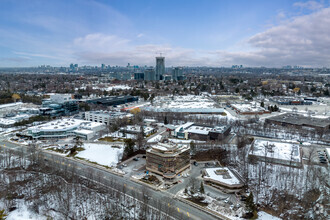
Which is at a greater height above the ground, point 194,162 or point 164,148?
point 164,148

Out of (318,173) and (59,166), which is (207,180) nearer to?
(318,173)

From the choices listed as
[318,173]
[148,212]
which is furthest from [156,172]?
[318,173]

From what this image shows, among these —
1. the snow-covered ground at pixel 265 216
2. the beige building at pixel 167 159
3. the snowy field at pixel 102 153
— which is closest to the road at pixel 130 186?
the snowy field at pixel 102 153

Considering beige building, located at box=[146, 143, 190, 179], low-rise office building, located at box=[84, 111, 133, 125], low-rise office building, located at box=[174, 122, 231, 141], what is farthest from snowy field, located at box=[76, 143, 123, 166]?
low-rise office building, located at box=[84, 111, 133, 125]

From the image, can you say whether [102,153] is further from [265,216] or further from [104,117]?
[265,216]

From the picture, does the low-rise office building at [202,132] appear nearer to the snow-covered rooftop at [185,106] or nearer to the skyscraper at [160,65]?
the snow-covered rooftop at [185,106]

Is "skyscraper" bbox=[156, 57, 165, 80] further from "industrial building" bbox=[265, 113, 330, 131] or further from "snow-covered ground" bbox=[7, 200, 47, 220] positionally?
"snow-covered ground" bbox=[7, 200, 47, 220]
